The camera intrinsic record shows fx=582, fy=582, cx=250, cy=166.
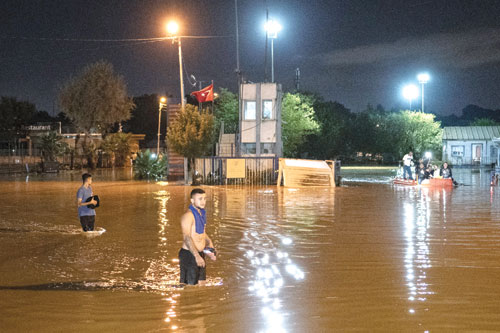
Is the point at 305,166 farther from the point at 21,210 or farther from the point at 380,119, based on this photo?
the point at 380,119

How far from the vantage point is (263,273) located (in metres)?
8.70

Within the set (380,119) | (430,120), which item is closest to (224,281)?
(430,120)

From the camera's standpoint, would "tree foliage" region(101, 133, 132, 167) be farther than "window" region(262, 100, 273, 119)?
Yes

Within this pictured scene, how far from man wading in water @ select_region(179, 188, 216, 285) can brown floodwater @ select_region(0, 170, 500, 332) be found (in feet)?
0.89

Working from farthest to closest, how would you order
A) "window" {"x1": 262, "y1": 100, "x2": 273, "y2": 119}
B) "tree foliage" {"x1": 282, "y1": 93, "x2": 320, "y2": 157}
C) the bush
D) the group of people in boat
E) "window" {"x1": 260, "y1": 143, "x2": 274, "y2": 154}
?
"tree foliage" {"x1": 282, "y1": 93, "x2": 320, "y2": 157} → "window" {"x1": 260, "y1": 143, "x2": 274, "y2": 154} → "window" {"x1": 262, "y1": 100, "x2": 273, "y2": 119} → the bush → the group of people in boat

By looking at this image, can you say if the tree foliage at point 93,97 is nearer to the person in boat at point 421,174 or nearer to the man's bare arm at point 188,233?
the person in boat at point 421,174

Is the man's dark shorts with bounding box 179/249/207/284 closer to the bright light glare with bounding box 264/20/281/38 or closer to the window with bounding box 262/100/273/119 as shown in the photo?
the window with bounding box 262/100/273/119

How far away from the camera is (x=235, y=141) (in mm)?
43469

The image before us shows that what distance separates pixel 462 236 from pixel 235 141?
3191 cm

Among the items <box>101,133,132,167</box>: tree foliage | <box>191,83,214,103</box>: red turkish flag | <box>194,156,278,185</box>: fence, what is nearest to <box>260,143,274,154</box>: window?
<box>191,83,214,103</box>: red turkish flag

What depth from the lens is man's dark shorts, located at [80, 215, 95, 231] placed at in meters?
12.8

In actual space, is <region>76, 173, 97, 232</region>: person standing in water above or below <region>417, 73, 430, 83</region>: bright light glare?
below

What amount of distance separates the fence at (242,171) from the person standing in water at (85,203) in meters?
18.5

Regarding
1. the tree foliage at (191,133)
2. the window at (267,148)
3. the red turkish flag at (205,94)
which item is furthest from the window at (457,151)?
the tree foliage at (191,133)
